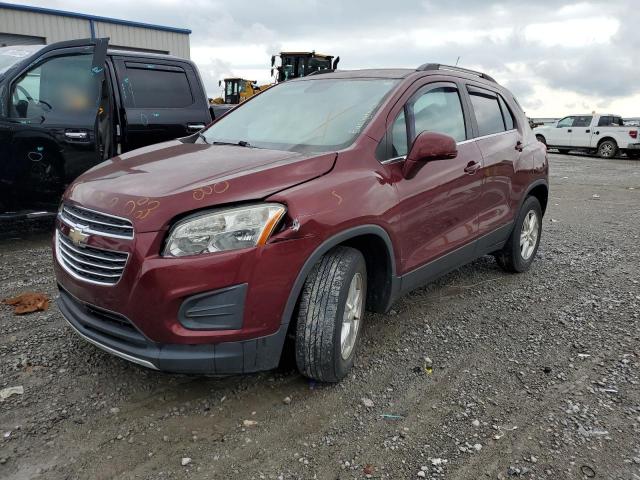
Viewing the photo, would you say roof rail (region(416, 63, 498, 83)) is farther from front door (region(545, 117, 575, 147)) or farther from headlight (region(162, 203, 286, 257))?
front door (region(545, 117, 575, 147))

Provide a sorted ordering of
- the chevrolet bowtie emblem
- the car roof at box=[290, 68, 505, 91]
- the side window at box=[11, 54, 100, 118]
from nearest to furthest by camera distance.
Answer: the chevrolet bowtie emblem → the car roof at box=[290, 68, 505, 91] → the side window at box=[11, 54, 100, 118]

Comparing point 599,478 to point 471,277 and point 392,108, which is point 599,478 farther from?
point 471,277

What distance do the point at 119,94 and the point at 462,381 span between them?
470 centimetres

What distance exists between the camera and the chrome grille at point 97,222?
7.92 feet

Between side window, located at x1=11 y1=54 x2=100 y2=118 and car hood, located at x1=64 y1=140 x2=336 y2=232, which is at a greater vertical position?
side window, located at x1=11 y1=54 x2=100 y2=118

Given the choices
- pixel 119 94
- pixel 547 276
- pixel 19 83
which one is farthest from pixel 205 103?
pixel 547 276

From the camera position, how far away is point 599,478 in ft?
7.61

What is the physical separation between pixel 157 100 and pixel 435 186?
3.97 metres

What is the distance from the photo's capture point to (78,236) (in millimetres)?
2621

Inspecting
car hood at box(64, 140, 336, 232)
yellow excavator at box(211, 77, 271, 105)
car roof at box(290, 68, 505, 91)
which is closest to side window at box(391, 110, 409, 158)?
car roof at box(290, 68, 505, 91)

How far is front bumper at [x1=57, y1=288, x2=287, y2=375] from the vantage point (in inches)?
95.3

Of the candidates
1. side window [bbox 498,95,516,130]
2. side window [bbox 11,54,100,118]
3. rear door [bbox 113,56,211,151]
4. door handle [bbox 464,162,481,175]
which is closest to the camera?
door handle [bbox 464,162,481,175]

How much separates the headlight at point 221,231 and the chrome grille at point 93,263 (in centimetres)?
26

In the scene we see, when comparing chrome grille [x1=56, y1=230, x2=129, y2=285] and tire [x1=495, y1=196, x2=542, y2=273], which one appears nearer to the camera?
chrome grille [x1=56, y1=230, x2=129, y2=285]
